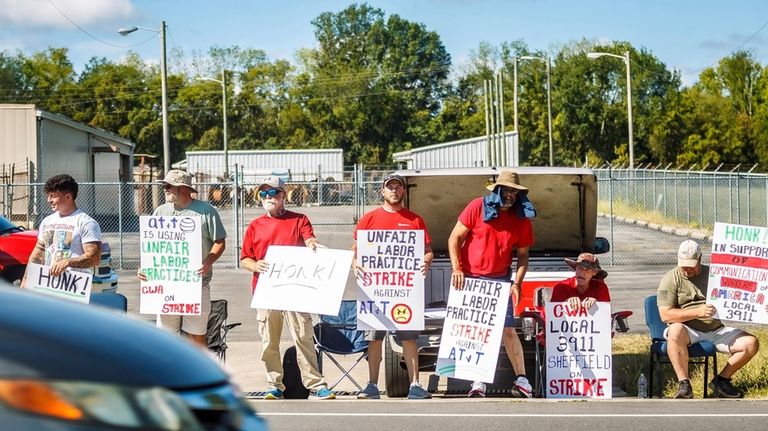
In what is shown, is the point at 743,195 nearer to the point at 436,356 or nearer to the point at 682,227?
the point at 682,227

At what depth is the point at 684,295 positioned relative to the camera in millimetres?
10977

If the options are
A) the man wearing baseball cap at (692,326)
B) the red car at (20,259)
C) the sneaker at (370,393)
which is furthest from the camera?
the red car at (20,259)

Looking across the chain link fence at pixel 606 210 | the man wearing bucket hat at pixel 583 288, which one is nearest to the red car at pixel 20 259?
the chain link fence at pixel 606 210

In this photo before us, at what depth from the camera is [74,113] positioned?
A: 110688 mm

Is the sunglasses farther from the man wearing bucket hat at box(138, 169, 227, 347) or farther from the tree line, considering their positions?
the tree line

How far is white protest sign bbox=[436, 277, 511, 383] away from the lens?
34.1 feet

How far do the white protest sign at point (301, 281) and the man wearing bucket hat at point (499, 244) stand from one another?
984 millimetres

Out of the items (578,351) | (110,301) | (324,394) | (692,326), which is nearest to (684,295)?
(692,326)

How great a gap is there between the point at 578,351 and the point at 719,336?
135 centimetres

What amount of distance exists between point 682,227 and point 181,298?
30205 mm

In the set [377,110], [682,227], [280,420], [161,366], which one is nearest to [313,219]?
[682,227]

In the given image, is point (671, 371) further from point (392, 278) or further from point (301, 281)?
point (301, 281)

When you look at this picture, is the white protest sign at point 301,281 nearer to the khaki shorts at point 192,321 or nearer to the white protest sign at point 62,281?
the khaki shorts at point 192,321

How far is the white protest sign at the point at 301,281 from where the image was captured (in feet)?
33.9
